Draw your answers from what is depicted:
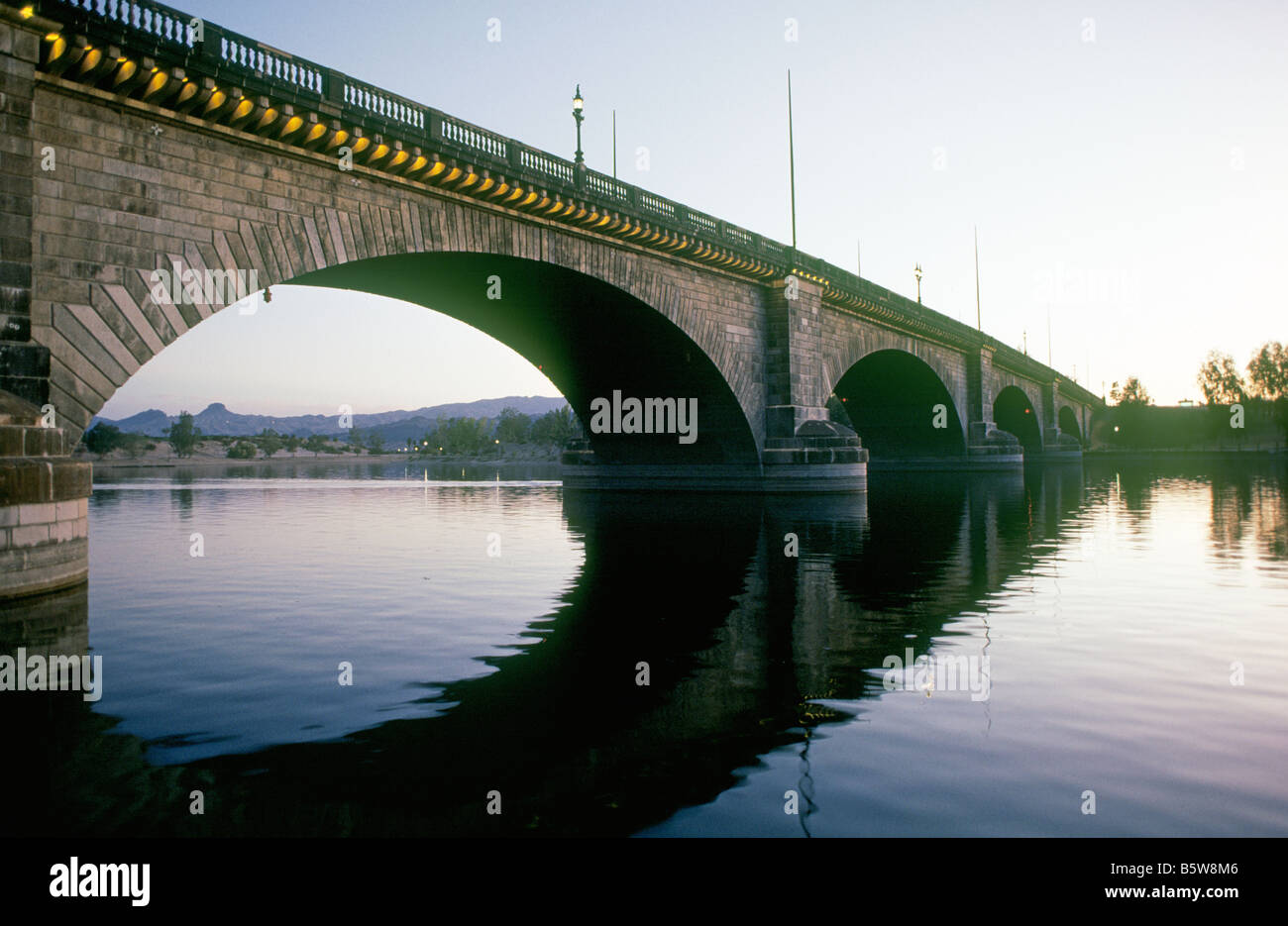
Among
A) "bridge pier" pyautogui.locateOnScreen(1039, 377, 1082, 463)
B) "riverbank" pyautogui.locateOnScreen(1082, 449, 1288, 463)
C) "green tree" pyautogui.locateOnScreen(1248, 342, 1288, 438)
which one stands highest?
"green tree" pyautogui.locateOnScreen(1248, 342, 1288, 438)

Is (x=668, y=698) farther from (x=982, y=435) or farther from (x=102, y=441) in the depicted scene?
(x=102, y=441)

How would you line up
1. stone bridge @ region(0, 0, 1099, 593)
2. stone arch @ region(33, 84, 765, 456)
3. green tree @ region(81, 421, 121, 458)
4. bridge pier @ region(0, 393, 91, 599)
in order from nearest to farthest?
bridge pier @ region(0, 393, 91, 599) → stone bridge @ region(0, 0, 1099, 593) → stone arch @ region(33, 84, 765, 456) → green tree @ region(81, 421, 121, 458)

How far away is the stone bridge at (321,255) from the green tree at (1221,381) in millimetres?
110821

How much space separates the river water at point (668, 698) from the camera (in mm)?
4922

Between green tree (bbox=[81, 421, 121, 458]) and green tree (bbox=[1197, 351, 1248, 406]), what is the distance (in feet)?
610

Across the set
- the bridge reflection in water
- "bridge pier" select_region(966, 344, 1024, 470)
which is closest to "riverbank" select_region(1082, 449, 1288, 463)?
"bridge pier" select_region(966, 344, 1024, 470)

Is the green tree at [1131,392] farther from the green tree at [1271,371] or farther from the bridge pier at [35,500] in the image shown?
the bridge pier at [35,500]

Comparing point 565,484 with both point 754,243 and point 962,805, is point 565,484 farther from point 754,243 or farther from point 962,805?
point 962,805

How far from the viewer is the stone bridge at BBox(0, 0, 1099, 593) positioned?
12648mm

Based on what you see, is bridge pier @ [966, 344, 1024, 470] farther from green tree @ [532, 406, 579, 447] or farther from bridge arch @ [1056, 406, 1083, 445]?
green tree @ [532, 406, 579, 447]

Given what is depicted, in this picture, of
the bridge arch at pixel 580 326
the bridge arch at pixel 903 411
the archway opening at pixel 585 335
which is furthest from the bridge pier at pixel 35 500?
the bridge arch at pixel 903 411

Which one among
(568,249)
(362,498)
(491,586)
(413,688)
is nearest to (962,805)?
(413,688)

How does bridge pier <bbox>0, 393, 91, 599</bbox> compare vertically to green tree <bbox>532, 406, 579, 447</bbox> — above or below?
below
